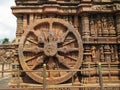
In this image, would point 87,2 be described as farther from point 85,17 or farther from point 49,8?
point 49,8

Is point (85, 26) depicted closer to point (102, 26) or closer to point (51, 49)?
point (102, 26)

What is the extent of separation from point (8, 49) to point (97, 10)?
10.2 metres

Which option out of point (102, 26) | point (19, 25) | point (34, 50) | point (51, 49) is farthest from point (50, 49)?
point (102, 26)

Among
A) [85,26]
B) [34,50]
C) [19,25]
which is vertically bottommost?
[34,50]

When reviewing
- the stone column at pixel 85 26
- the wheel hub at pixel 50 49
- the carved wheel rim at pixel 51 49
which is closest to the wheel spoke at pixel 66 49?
the carved wheel rim at pixel 51 49

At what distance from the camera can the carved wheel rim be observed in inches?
319

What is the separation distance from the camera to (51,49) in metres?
8.12

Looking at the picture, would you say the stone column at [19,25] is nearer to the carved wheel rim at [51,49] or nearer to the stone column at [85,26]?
the carved wheel rim at [51,49]

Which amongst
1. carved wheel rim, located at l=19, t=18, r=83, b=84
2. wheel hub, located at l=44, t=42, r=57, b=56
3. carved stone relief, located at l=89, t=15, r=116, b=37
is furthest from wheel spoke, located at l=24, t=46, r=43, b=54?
carved stone relief, located at l=89, t=15, r=116, b=37

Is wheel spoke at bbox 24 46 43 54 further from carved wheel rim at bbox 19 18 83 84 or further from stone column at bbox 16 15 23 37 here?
stone column at bbox 16 15 23 37

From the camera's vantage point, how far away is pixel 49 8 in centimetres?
867

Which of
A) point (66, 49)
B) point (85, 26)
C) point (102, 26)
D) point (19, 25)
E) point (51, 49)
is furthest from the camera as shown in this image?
point (102, 26)

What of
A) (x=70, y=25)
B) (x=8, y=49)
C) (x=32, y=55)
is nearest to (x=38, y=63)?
(x=32, y=55)

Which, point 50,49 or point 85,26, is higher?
point 85,26
